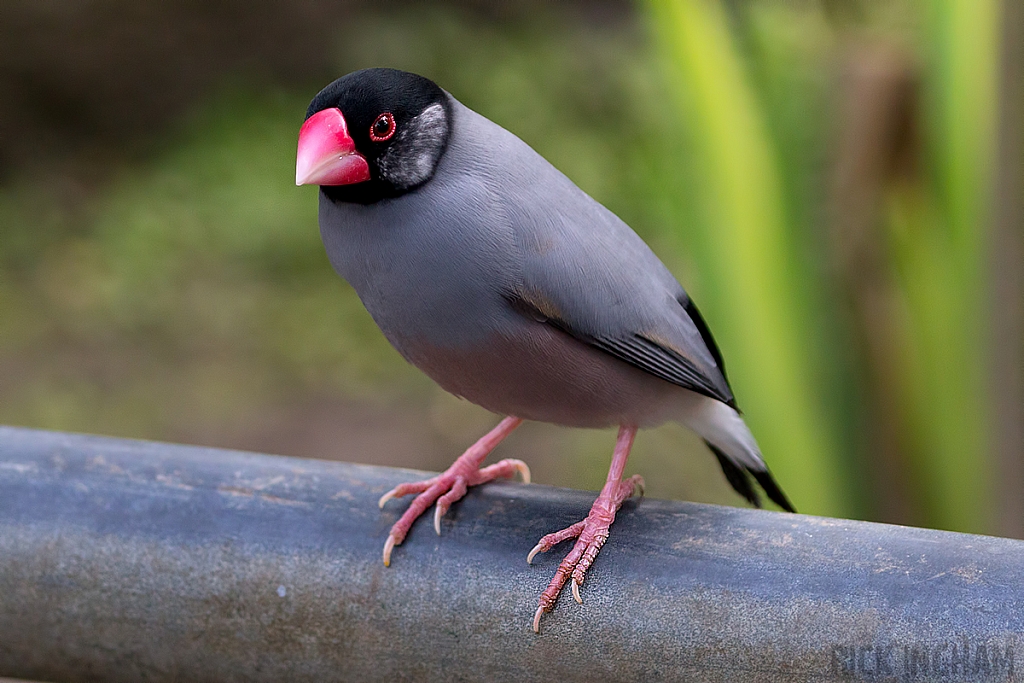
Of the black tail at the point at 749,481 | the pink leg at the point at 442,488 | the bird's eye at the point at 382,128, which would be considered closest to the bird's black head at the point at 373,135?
the bird's eye at the point at 382,128

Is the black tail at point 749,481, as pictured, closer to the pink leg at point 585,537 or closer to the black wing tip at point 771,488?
the black wing tip at point 771,488

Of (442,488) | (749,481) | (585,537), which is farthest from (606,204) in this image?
(585,537)

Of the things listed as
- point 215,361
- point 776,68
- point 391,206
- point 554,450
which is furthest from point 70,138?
point 391,206

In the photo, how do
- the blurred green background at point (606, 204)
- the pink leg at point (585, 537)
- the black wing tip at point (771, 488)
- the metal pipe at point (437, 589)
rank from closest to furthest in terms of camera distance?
1. the metal pipe at point (437, 589)
2. the pink leg at point (585, 537)
3. the black wing tip at point (771, 488)
4. the blurred green background at point (606, 204)

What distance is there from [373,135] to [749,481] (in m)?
0.82

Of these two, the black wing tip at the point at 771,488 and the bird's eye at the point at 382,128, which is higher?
the bird's eye at the point at 382,128

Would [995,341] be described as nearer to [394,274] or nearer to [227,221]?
[394,274]

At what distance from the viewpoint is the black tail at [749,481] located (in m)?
1.64

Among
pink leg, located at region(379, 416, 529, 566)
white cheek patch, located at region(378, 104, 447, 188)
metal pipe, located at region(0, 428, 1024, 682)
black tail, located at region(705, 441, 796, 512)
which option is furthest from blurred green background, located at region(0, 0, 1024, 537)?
metal pipe, located at region(0, 428, 1024, 682)

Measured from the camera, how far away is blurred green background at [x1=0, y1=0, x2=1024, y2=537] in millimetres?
1872

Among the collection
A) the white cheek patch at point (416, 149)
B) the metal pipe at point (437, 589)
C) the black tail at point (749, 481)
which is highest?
the white cheek patch at point (416, 149)

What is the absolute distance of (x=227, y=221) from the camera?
13.7 feet

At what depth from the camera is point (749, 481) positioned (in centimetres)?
170

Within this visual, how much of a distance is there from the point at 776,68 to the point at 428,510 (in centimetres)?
112
